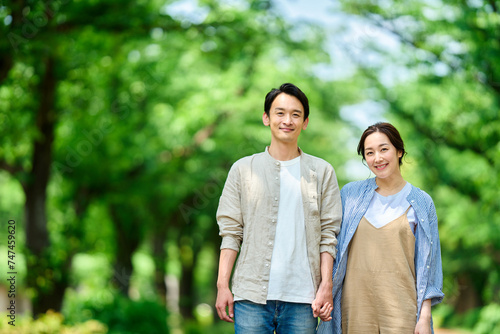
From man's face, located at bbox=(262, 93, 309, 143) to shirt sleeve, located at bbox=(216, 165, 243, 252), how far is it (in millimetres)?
335

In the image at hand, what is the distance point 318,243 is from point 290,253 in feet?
0.58

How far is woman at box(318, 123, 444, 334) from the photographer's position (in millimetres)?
3260

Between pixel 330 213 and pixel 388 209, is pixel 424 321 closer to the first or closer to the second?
pixel 388 209

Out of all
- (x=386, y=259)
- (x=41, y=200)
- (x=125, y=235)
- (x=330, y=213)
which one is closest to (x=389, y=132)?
(x=330, y=213)

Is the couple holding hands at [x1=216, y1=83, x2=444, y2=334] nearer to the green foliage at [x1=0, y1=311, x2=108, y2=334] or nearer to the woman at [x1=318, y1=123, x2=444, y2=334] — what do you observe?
the woman at [x1=318, y1=123, x2=444, y2=334]

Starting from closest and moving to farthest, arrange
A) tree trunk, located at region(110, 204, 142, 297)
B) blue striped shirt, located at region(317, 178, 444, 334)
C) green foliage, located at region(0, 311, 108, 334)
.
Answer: blue striped shirt, located at region(317, 178, 444, 334), green foliage, located at region(0, 311, 108, 334), tree trunk, located at region(110, 204, 142, 297)

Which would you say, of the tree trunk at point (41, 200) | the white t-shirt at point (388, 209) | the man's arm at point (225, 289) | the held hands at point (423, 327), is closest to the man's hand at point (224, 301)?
the man's arm at point (225, 289)

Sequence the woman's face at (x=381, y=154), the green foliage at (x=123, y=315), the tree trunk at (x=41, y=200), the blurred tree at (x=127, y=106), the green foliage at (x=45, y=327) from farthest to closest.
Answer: the green foliage at (x=123, y=315) < the tree trunk at (x=41, y=200) < the blurred tree at (x=127, y=106) < the green foliage at (x=45, y=327) < the woman's face at (x=381, y=154)

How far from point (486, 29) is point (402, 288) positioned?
7.65 meters

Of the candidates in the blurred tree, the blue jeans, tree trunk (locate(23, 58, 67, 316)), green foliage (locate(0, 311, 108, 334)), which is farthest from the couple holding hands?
tree trunk (locate(23, 58, 67, 316))

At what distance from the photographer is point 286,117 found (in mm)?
3203

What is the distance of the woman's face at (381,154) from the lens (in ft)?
11.1

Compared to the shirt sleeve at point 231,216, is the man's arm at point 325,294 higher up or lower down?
lower down

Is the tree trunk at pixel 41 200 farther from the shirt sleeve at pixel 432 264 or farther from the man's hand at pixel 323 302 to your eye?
the shirt sleeve at pixel 432 264
